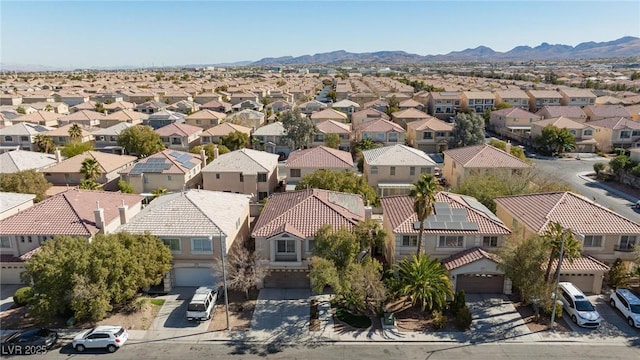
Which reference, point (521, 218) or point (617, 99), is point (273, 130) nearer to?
point (521, 218)

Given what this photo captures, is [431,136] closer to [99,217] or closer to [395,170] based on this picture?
[395,170]

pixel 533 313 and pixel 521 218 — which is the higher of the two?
pixel 521 218

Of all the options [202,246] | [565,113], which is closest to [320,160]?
[202,246]

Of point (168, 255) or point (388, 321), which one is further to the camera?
point (168, 255)

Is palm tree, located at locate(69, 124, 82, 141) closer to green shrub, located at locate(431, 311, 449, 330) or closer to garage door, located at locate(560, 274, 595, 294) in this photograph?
green shrub, located at locate(431, 311, 449, 330)

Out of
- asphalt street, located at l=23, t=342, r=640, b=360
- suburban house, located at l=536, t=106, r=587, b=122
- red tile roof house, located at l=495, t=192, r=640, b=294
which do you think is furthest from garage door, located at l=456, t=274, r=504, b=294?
suburban house, located at l=536, t=106, r=587, b=122

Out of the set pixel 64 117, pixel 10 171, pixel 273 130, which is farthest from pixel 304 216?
pixel 64 117

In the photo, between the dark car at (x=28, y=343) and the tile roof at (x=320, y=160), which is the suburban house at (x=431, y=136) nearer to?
the tile roof at (x=320, y=160)
